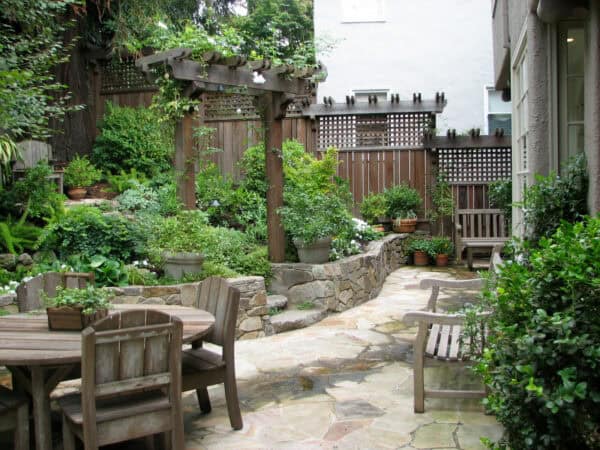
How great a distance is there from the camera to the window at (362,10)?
14.3 metres

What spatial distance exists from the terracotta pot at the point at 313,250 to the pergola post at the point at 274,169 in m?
0.26

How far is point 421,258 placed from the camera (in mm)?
11188

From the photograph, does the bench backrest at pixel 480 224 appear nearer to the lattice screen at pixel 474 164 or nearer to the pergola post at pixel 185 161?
the lattice screen at pixel 474 164

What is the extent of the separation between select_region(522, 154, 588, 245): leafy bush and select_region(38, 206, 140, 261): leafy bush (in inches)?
172

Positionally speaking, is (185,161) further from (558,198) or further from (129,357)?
(129,357)

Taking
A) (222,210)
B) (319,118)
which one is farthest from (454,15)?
(222,210)

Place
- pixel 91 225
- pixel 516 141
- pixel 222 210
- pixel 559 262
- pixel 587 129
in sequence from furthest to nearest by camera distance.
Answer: pixel 222 210 → pixel 91 225 → pixel 516 141 → pixel 587 129 → pixel 559 262

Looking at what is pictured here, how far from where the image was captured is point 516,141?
21.3ft

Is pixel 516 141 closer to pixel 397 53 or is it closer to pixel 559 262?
pixel 559 262

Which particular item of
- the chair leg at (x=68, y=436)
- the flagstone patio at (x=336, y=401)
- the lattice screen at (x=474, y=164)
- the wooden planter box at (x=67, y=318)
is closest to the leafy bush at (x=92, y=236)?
the flagstone patio at (x=336, y=401)

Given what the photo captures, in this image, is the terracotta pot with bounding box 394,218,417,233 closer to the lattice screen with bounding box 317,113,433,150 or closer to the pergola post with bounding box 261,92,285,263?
the lattice screen with bounding box 317,113,433,150

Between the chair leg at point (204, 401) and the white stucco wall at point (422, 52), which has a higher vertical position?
the white stucco wall at point (422, 52)

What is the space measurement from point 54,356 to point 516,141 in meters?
5.11

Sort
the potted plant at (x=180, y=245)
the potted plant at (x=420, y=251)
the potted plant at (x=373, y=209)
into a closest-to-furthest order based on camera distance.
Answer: the potted plant at (x=180, y=245), the potted plant at (x=420, y=251), the potted plant at (x=373, y=209)
